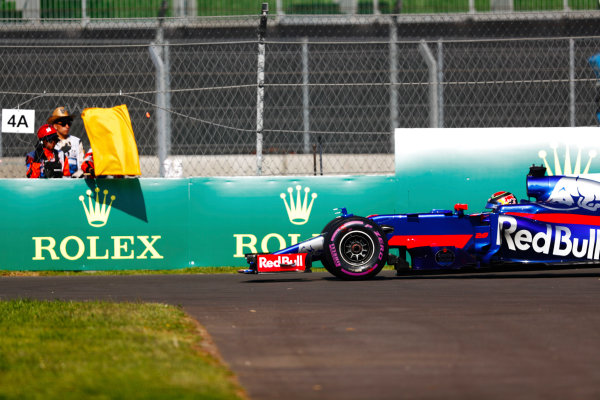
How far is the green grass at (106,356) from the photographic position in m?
4.63

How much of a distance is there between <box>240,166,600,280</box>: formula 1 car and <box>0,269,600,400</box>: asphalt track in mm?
220

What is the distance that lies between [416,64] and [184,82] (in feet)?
11.6

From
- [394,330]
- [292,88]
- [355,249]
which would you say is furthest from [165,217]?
[394,330]

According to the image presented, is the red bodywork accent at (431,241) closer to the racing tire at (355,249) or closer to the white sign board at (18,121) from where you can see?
the racing tire at (355,249)

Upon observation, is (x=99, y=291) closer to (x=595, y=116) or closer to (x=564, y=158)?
(x=564, y=158)

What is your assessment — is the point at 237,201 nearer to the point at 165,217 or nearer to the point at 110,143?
the point at 165,217

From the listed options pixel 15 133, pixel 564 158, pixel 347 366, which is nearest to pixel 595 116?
pixel 564 158

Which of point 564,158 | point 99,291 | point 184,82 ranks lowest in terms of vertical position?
point 99,291

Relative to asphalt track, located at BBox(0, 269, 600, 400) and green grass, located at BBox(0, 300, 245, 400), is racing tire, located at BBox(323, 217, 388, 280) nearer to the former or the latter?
asphalt track, located at BBox(0, 269, 600, 400)

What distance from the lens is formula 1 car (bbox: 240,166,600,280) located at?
34.1 feet

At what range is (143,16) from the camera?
1484 cm

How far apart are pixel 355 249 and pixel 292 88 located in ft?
14.7

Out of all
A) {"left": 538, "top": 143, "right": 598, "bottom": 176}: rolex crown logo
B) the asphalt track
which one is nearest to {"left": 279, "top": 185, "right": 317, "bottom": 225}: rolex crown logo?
the asphalt track

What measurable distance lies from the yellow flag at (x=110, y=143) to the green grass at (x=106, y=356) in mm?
4459
